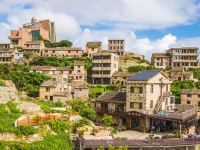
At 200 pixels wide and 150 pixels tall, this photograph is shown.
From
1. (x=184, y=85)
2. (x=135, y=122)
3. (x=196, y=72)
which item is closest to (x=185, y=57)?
(x=196, y=72)

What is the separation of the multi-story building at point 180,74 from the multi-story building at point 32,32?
41366 millimetres

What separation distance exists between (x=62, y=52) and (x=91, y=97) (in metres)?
27.1

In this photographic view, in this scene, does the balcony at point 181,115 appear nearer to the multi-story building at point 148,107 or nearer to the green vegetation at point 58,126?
the multi-story building at point 148,107

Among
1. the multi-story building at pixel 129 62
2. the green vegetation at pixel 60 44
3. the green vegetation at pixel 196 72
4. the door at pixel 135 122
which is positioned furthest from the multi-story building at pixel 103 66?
the door at pixel 135 122

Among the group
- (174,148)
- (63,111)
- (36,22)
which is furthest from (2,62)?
(174,148)

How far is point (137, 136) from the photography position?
46031 mm

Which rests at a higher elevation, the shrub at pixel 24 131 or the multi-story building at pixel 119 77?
the multi-story building at pixel 119 77

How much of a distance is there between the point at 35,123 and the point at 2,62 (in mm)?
49643

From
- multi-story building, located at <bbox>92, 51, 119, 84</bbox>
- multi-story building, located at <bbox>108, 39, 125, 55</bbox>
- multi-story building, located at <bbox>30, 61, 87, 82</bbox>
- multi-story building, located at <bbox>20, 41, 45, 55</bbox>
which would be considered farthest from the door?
multi-story building, located at <bbox>108, 39, 125, 55</bbox>

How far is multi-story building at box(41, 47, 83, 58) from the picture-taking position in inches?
3565

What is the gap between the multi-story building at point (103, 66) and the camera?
261 feet

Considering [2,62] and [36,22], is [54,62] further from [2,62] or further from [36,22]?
[36,22]

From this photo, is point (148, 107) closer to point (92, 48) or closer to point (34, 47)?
point (92, 48)

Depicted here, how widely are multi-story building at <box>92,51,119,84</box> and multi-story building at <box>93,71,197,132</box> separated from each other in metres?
23.4
